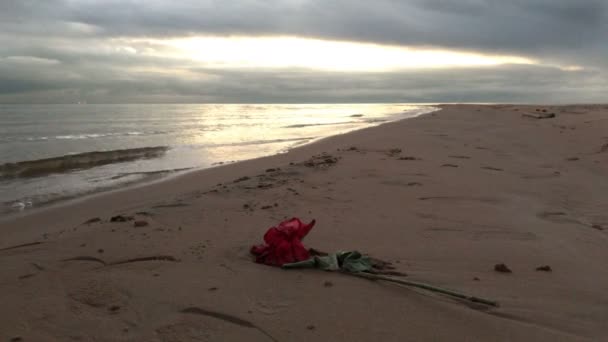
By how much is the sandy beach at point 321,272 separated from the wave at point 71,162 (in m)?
5.54

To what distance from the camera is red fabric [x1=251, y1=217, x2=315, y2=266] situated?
369 cm

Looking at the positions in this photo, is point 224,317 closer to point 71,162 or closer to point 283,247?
point 283,247

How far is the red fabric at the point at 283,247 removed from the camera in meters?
3.69

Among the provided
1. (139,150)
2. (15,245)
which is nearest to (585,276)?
(15,245)

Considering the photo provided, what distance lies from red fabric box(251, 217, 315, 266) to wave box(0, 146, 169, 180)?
964 centimetres

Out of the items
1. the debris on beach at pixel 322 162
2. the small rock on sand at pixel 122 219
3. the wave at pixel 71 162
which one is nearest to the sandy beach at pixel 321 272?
the small rock on sand at pixel 122 219

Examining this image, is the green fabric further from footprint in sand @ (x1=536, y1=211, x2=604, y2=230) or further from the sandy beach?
footprint in sand @ (x1=536, y1=211, x2=604, y2=230)

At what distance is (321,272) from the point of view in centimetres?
346

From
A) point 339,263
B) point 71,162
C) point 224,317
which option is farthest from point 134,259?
point 71,162

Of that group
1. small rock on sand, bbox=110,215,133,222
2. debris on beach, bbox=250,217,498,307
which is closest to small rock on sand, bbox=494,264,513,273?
debris on beach, bbox=250,217,498,307

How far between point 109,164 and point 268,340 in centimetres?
1201

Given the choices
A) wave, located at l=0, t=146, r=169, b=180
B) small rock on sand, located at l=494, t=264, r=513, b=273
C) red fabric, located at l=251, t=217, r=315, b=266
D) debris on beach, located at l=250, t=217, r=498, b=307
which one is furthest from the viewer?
wave, located at l=0, t=146, r=169, b=180

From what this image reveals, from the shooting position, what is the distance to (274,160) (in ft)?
38.0

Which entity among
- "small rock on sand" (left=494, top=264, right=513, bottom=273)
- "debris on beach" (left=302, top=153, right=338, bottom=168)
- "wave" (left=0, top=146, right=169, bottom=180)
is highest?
"debris on beach" (left=302, top=153, right=338, bottom=168)
